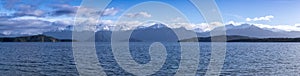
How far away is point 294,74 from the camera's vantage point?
4594 cm

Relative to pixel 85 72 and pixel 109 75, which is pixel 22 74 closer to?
pixel 85 72

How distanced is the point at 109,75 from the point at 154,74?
197 inches

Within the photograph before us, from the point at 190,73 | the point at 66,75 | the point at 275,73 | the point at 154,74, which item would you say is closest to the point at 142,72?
the point at 154,74

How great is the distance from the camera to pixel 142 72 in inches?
1781

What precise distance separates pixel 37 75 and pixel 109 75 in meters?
7.58

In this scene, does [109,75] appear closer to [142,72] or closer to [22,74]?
[142,72]

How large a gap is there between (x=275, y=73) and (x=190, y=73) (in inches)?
420

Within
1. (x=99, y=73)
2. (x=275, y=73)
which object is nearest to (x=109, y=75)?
(x=99, y=73)

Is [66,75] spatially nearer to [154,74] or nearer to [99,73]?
[99,73]

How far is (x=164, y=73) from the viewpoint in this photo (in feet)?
144

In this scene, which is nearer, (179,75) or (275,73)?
(179,75)

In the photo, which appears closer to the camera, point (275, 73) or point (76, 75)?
point (76, 75)

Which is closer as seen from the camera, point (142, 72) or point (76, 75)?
point (76, 75)

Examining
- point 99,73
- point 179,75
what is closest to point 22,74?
point 99,73
